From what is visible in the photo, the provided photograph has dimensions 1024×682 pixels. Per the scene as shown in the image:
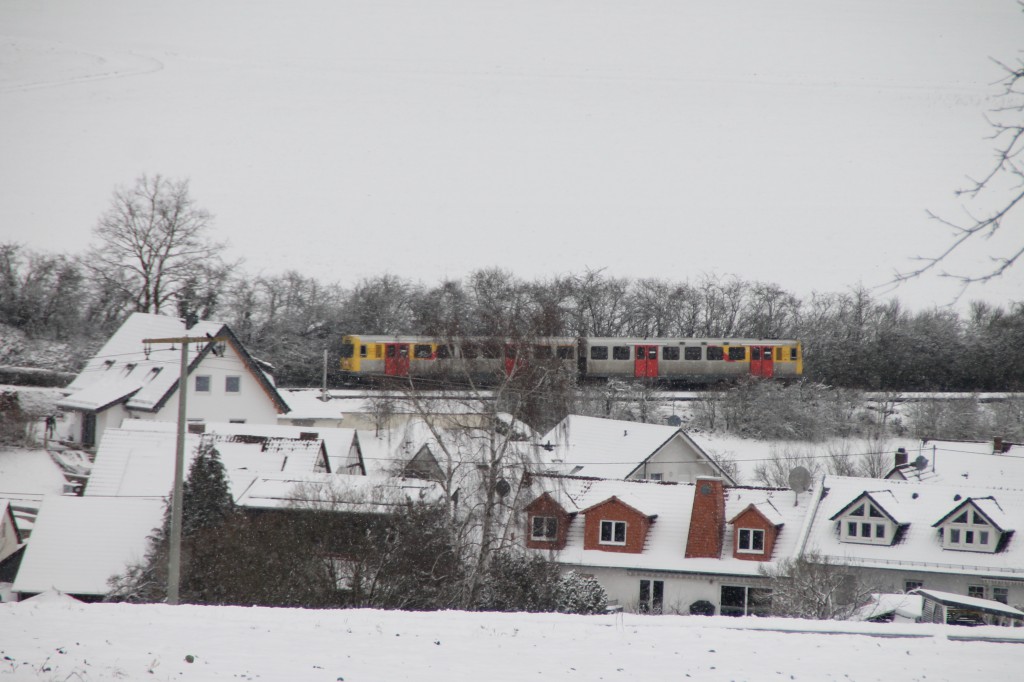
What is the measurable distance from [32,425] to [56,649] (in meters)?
26.9

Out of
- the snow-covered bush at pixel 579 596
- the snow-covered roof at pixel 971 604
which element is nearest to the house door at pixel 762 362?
the snow-covered roof at pixel 971 604

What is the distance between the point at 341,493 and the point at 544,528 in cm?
712

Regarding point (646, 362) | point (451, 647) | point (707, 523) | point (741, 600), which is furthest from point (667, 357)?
point (451, 647)

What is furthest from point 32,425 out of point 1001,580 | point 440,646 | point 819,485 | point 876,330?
point 876,330

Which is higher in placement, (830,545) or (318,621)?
(318,621)

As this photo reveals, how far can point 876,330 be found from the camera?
152 feet

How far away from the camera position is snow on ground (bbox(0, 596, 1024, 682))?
771 centimetres

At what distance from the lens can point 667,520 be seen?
2483 centimetres

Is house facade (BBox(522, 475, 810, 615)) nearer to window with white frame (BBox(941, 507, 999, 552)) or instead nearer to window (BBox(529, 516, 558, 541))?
window (BBox(529, 516, 558, 541))

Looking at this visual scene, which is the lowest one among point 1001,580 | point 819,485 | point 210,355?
point 1001,580

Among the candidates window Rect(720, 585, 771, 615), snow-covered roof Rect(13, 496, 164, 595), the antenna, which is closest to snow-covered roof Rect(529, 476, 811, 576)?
the antenna

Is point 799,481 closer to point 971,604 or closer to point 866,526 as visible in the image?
point 866,526

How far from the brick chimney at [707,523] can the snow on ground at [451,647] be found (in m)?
13.3

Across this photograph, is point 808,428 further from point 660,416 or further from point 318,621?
point 318,621
